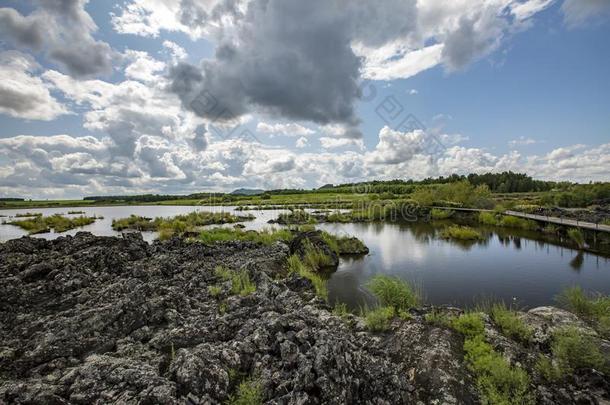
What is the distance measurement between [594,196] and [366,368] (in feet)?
224

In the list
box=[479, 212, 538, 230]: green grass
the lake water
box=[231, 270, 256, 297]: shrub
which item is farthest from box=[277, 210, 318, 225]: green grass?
box=[231, 270, 256, 297]: shrub

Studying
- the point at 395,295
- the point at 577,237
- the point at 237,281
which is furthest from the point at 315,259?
the point at 577,237

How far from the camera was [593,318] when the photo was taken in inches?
390

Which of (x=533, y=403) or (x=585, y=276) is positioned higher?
(x=533, y=403)

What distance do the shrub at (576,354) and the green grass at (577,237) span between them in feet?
82.4

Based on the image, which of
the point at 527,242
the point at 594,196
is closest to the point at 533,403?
the point at 527,242

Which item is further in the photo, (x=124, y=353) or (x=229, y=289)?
(x=229, y=289)

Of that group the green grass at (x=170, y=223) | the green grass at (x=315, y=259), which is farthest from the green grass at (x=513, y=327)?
the green grass at (x=170, y=223)

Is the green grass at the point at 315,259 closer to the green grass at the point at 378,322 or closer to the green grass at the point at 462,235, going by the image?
the green grass at the point at 378,322

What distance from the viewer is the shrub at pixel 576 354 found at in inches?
261

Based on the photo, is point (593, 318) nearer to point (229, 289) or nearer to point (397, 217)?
point (229, 289)

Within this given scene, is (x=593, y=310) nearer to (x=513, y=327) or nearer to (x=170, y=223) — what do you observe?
(x=513, y=327)

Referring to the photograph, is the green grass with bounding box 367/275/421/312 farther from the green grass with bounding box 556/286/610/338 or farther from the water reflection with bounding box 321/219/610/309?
the green grass with bounding box 556/286/610/338

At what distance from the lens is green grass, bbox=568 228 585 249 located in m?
26.0
